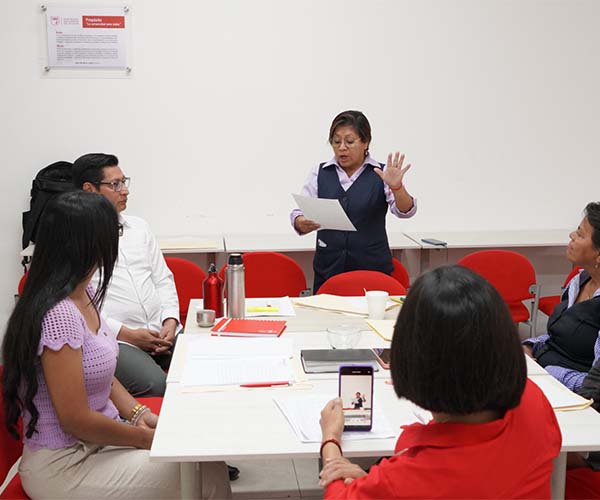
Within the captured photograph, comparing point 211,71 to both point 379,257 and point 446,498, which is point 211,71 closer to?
point 379,257

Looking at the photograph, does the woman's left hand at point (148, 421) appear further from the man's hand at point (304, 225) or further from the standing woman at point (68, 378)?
the man's hand at point (304, 225)

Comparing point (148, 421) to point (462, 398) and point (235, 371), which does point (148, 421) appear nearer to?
point (235, 371)

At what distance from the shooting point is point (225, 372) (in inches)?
82.0

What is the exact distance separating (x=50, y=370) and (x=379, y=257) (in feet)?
7.05

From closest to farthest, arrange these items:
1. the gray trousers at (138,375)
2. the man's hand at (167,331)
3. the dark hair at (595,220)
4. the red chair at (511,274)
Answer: the dark hair at (595,220)
the gray trousers at (138,375)
the man's hand at (167,331)
the red chair at (511,274)

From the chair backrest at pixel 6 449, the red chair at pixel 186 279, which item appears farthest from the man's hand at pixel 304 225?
the chair backrest at pixel 6 449

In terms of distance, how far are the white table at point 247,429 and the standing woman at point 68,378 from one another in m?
0.16

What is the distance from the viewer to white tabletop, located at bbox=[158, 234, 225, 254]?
13.7 feet

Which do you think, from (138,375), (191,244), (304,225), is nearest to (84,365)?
(138,375)

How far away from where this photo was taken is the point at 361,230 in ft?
11.7

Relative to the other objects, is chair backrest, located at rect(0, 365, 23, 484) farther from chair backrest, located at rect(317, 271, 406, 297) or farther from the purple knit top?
chair backrest, located at rect(317, 271, 406, 297)

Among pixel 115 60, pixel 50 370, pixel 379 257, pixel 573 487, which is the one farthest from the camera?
pixel 115 60

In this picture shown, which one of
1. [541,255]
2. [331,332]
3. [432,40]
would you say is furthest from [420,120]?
[331,332]

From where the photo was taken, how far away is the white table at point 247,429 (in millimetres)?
1593
